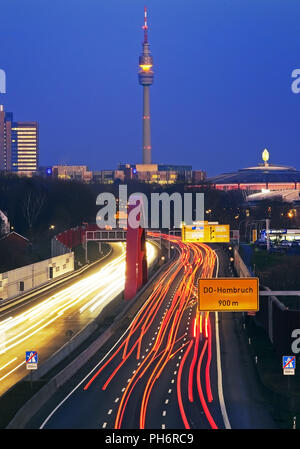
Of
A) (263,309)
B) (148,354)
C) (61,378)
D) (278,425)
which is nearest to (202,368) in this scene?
(148,354)

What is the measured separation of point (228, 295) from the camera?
45688 mm

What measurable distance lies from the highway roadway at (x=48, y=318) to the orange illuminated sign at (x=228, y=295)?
→ 8.11 metres

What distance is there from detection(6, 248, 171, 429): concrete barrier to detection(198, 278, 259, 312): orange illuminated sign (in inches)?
242

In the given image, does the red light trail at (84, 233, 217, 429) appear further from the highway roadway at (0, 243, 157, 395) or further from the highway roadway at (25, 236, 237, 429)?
the highway roadway at (0, 243, 157, 395)

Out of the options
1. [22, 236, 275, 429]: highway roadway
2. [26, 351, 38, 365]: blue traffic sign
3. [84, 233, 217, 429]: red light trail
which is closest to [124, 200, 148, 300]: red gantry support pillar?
[84, 233, 217, 429]: red light trail

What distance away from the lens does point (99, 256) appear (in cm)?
11244

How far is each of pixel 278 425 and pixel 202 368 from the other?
10289 mm

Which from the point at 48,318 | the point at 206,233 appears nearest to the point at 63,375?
the point at 48,318

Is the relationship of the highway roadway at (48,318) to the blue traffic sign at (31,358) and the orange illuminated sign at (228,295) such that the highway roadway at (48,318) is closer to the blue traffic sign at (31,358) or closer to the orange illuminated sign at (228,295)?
the blue traffic sign at (31,358)

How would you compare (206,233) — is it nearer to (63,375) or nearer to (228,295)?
(228,295)

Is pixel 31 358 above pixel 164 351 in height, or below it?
above

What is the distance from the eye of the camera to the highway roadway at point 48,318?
44.6 meters

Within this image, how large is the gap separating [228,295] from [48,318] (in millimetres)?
16583

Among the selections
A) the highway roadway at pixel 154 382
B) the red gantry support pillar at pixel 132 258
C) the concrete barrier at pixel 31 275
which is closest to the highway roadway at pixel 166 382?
the highway roadway at pixel 154 382
